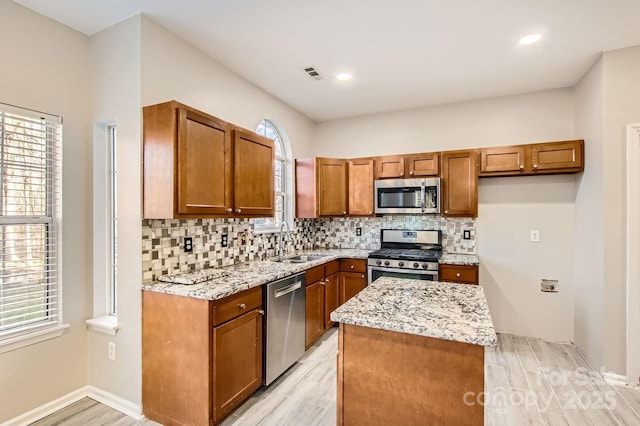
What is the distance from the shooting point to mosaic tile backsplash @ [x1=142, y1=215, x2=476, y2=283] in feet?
7.54

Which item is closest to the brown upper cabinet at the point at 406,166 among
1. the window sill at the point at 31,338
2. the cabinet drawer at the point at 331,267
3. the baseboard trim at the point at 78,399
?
the cabinet drawer at the point at 331,267

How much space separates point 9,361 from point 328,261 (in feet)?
8.64

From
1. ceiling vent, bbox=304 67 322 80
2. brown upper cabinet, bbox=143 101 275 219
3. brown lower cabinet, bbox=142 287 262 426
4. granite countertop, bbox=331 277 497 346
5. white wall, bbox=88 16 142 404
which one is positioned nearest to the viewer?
granite countertop, bbox=331 277 497 346

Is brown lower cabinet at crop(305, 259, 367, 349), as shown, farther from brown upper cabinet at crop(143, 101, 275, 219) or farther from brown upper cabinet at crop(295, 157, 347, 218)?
brown upper cabinet at crop(143, 101, 275, 219)

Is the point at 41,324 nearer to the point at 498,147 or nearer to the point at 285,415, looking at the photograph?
the point at 285,415

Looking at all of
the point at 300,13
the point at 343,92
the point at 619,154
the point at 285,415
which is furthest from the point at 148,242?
the point at 619,154

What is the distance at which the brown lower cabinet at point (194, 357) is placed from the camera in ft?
6.42

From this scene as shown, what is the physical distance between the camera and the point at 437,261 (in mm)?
3408

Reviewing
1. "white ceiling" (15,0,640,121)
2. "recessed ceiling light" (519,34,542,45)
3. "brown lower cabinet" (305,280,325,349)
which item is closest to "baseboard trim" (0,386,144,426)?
"brown lower cabinet" (305,280,325,349)

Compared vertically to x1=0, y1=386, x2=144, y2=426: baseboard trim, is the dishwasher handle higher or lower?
higher

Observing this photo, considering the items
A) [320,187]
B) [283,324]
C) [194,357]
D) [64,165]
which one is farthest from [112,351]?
[320,187]

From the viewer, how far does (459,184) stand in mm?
3605

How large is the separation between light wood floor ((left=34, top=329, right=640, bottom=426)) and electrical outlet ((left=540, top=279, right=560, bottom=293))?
689 mm

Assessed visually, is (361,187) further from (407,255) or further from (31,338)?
(31,338)
